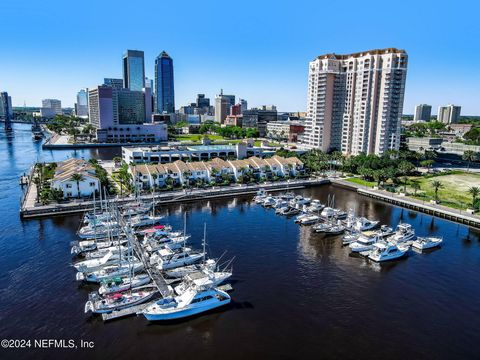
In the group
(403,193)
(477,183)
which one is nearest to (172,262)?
(403,193)

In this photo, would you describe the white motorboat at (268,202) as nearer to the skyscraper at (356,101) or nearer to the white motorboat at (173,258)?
the white motorboat at (173,258)

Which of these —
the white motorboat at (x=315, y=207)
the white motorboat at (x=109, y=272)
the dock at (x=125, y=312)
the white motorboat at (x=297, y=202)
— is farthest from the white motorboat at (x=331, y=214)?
the dock at (x=125, y=312)

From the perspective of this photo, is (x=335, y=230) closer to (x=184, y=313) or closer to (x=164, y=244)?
(x=164, y=244)

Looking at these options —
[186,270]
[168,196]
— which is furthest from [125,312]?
[168,196]

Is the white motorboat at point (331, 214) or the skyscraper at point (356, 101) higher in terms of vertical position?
the skyscraper at point (356, 101)

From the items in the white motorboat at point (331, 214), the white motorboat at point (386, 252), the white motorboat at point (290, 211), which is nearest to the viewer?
the white motorboat at point (386, 252)

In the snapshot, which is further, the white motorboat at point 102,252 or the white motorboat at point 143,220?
the white motorboat at point 143,220

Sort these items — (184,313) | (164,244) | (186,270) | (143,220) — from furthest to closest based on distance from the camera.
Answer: (143,220) → (164,244) → (186,270) → (184,313)
